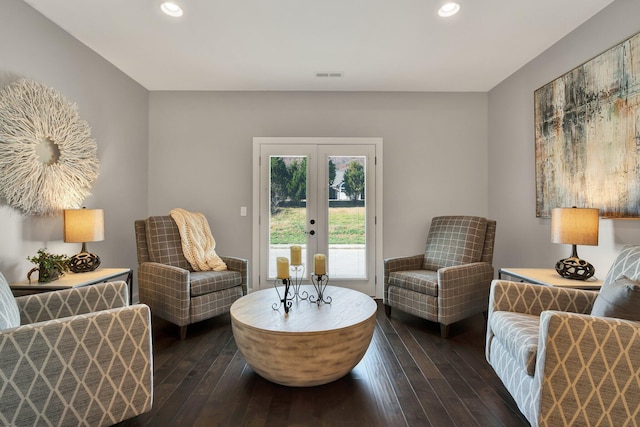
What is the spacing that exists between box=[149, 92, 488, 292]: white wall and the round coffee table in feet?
6.54

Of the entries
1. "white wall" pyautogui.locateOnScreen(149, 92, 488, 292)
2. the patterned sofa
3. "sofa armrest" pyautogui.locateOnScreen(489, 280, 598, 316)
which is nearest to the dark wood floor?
the patterned sofa

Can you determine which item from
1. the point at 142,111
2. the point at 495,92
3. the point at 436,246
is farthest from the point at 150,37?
the point at 495,92

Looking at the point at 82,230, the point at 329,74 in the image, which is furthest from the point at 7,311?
the point at 329,74

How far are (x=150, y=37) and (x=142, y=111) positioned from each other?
1.30 m

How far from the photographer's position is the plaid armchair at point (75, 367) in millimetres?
1224

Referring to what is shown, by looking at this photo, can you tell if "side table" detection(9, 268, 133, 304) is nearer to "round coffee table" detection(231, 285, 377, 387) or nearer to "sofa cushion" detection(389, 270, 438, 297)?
"round coffee table" detection(231, 285, 377, 387)

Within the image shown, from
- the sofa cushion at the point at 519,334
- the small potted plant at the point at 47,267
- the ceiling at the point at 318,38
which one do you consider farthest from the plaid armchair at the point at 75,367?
the ceiling at the point at 318,38

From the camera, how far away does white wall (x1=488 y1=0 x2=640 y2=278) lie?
2219mm

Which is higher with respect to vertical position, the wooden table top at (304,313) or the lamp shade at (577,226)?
the lamp shade at (577,226)

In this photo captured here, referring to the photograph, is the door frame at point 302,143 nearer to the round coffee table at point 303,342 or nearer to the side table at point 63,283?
the side table at point 63,283

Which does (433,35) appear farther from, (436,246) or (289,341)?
(289,341)

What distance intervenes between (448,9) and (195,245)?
10.1 feet

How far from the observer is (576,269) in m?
2.21

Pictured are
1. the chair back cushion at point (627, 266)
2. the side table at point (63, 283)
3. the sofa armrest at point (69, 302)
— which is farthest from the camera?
the side table at point (63, 283)
